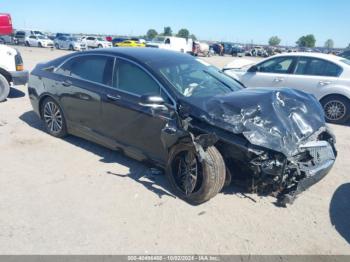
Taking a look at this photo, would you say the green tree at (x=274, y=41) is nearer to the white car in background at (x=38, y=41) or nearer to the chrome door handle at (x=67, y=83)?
the white car in background at (x=38, y=41)

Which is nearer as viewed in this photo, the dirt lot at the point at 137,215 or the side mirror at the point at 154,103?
the dirt lot at the point at 137,215

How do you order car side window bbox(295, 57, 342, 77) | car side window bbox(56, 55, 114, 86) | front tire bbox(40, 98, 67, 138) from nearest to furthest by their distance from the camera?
car side window bbox(56, 55, 114, 86), front tire bbox(40, 98, 67, 138), car side window bbox(295, 57, 342, 77)

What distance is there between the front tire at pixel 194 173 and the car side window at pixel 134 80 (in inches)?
34.9

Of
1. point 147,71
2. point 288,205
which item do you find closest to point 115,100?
point 147,71

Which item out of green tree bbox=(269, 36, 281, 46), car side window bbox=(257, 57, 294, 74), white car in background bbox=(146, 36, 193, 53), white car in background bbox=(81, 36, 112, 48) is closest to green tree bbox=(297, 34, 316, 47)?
green tree bbox=(269, 36, 281, 46)

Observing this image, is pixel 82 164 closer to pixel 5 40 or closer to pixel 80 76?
pixel 80 76

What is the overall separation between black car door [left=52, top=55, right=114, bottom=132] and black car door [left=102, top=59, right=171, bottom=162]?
0.19m

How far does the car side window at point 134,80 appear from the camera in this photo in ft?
13.6

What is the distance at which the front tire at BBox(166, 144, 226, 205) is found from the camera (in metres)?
3.51

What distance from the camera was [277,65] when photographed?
8.33m

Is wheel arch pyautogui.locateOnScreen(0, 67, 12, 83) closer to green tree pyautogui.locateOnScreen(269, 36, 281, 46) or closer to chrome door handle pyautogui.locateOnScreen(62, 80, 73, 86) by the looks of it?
chrome door handle pyautogui.locateOnScreen(62, 80, 73, 86)

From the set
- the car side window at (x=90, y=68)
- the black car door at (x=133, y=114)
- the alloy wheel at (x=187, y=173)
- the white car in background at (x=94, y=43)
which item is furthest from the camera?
the white car in background at (x=94, y=43)

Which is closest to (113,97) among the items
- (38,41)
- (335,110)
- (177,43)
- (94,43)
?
(335,110)

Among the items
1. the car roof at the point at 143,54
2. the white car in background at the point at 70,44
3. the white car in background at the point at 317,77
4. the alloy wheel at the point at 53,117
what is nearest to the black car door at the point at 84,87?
the car roof at the point at 143,54
